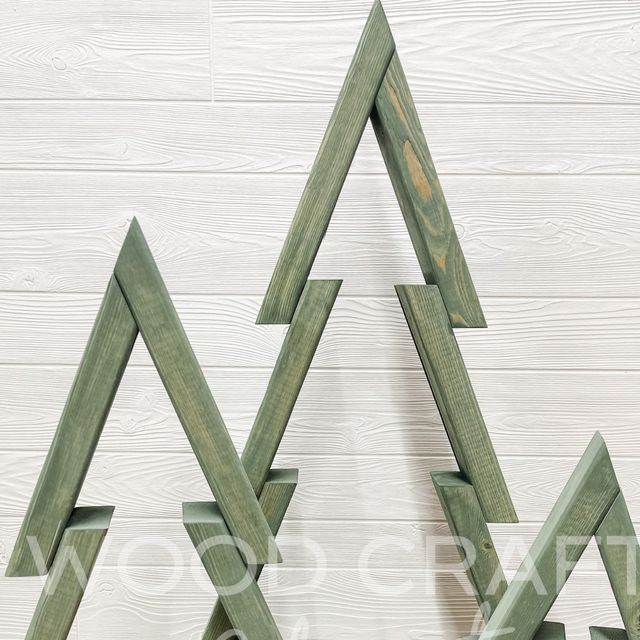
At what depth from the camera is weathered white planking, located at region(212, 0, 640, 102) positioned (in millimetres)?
822

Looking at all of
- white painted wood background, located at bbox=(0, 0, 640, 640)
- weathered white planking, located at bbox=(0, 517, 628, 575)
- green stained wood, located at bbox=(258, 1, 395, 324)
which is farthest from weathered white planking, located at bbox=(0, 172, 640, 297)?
weathered white planking, located at bbox=(0, 517, 628, 575)

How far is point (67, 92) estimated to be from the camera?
2.74 ft

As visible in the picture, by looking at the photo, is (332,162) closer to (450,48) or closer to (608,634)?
(450,48)

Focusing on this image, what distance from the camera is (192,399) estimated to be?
22.6 inches

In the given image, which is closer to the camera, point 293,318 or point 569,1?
point 293,318

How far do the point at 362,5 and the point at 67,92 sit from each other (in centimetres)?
40

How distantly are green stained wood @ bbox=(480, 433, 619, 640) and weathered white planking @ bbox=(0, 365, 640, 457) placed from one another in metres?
0.30

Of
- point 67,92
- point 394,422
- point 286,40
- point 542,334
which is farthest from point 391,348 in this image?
point 67,92

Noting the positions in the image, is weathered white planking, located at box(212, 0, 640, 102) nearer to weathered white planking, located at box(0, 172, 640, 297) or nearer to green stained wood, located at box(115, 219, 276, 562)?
weathered white planking, located at box(0, 172, 640, 297)

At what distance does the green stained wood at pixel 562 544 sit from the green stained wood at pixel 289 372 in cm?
27

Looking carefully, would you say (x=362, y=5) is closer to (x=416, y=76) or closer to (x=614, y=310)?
(x=416, y=76)

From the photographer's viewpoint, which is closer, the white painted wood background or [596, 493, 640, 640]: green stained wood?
[596, 493, 640, 640]: green stained wood

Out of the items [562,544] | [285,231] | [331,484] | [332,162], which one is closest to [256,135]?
[285,231]

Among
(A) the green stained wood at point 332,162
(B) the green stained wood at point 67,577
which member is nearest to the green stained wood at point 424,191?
(A) the green stained wood at point 332,162
